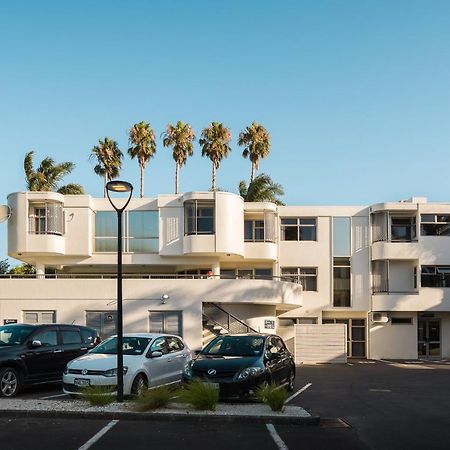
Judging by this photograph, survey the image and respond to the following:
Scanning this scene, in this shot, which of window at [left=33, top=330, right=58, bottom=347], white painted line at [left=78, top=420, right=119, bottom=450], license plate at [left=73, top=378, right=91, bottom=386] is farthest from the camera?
window at [left=33, top=330, right=58, bottom=347]

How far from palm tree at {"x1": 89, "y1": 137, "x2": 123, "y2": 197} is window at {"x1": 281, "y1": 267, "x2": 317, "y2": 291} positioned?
18176mm

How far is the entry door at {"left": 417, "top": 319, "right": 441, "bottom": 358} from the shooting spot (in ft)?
117

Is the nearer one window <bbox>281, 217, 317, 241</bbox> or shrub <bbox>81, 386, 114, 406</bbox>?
shrub <bbox>81, 386, 114, 406</bbox>

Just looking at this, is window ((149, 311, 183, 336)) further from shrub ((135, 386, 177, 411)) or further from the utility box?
shrub ((135, 386, 177, 411))

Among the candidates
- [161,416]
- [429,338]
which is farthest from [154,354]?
[429,338]

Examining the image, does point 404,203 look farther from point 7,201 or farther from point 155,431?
point 155,431

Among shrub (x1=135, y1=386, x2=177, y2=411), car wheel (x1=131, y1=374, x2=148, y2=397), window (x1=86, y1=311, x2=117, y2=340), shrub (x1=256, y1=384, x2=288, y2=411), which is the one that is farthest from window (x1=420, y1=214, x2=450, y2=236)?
shrub (x1=135, y1=386, x2=177, y2=411)

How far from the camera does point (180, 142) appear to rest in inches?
1875

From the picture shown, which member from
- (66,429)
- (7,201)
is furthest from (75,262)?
(66,429)

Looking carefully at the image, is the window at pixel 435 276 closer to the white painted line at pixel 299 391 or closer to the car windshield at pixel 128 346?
the white painted line at pixel 299 391

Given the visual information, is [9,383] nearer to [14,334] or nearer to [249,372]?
[14,334]

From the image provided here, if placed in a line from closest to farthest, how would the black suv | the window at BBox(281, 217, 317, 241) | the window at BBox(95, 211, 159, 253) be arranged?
the black suv
the window at BBox(95, 211, 159, 253)
the window at BBox(281, 217, 317, 241)

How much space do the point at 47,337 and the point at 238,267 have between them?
1981cm

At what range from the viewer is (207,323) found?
29359 millimetres
